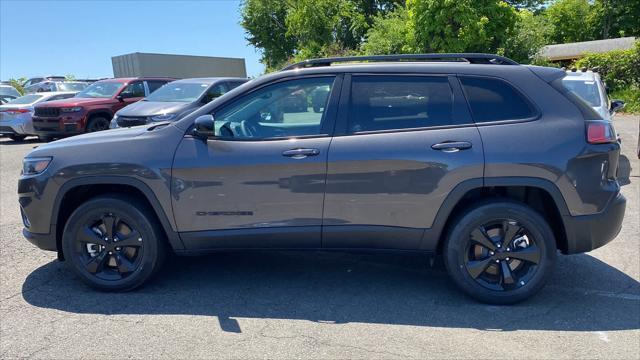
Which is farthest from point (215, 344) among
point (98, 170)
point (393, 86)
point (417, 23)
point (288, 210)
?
point (417, 23)

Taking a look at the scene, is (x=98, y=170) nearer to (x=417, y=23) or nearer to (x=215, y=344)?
(x=215, y=344)

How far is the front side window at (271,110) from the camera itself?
12.9 ft

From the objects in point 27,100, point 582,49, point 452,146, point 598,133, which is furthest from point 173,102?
point 582,49

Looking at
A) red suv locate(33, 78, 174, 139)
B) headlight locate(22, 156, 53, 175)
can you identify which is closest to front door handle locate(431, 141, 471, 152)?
headlight locate(22, 156, 53, 175)

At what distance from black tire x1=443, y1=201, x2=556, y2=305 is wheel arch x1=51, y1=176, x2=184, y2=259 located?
2.19 meters

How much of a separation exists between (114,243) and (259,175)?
1.33 meters

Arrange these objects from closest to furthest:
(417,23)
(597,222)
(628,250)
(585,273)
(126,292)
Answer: (597,222) < (126,292) < (585,273) < (628,250) < (417,23)

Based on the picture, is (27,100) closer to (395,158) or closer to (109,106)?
(109,106)

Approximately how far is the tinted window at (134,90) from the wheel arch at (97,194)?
32.5 feet

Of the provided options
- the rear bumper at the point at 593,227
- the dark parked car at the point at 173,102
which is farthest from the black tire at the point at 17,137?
the rear bumper at the point at 593,227

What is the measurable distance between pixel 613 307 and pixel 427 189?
1.69 meters

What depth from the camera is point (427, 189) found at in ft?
12.0

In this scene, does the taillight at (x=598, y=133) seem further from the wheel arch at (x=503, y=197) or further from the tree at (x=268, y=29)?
the tree at (x=268, y=29)

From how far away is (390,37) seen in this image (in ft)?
73.5
